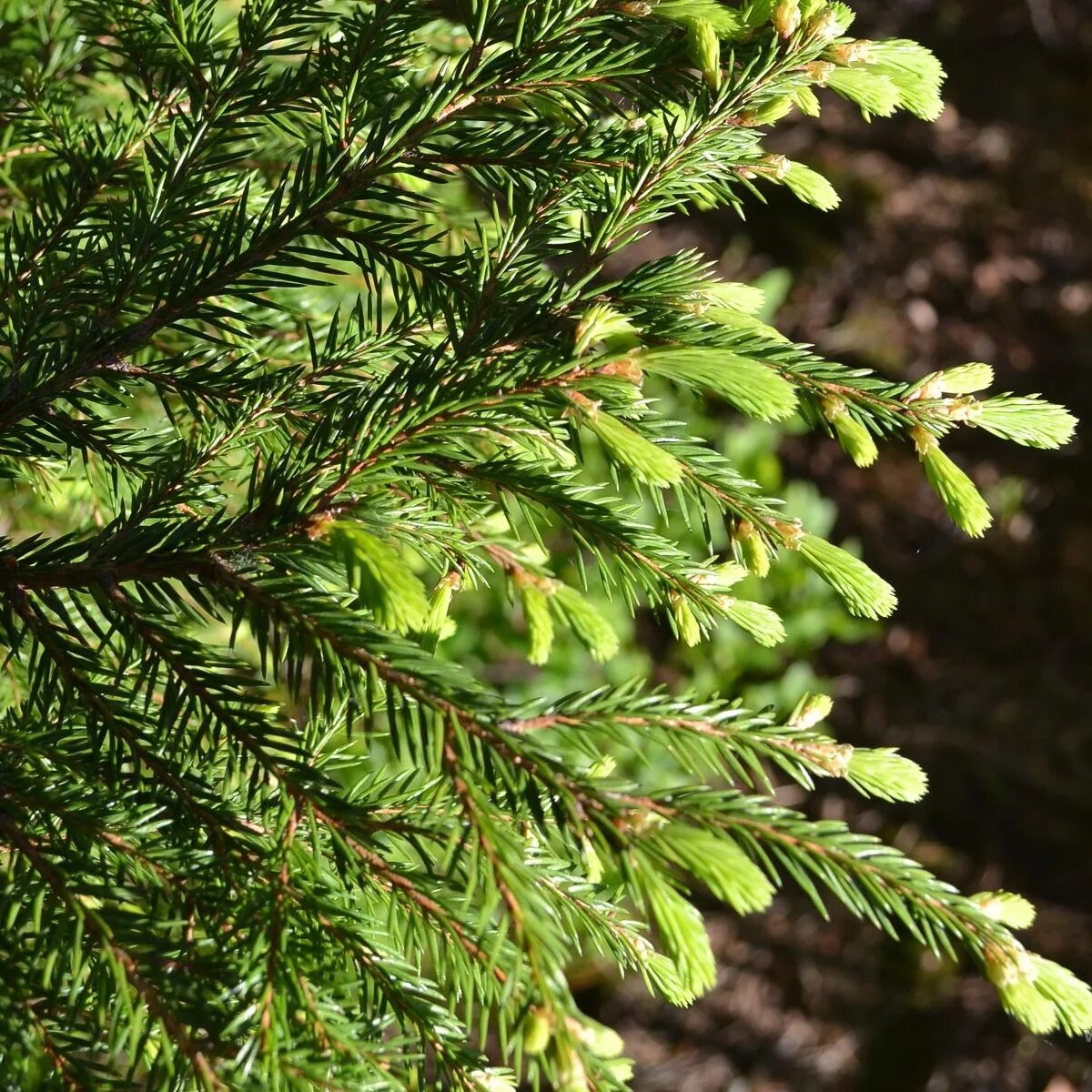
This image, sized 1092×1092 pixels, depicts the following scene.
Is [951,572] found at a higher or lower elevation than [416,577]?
lower

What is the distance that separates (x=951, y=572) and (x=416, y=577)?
409cm

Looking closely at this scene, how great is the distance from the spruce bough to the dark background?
10.3 feet

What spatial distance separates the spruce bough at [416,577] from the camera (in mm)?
872

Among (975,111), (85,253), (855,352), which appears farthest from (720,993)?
(975,111)

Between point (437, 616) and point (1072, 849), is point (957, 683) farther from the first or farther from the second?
point (437, 616)

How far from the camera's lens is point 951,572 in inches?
182

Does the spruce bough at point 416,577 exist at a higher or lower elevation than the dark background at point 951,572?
higher

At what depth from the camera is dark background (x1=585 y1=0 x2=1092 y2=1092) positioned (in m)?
3.88

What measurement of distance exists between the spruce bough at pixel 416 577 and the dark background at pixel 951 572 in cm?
313

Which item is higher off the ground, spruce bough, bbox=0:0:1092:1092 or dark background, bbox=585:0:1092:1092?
spruce bough, bbox=0:0:1092:1092

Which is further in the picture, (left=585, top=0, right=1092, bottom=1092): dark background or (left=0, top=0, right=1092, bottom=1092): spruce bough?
(left=585, top=0, right=1092, bottom=1092): dark background

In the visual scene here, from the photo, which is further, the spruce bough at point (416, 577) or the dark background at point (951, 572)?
the dark background at point (951, 572)

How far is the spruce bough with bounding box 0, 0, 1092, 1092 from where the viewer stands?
87 cm

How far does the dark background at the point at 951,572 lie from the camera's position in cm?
388
